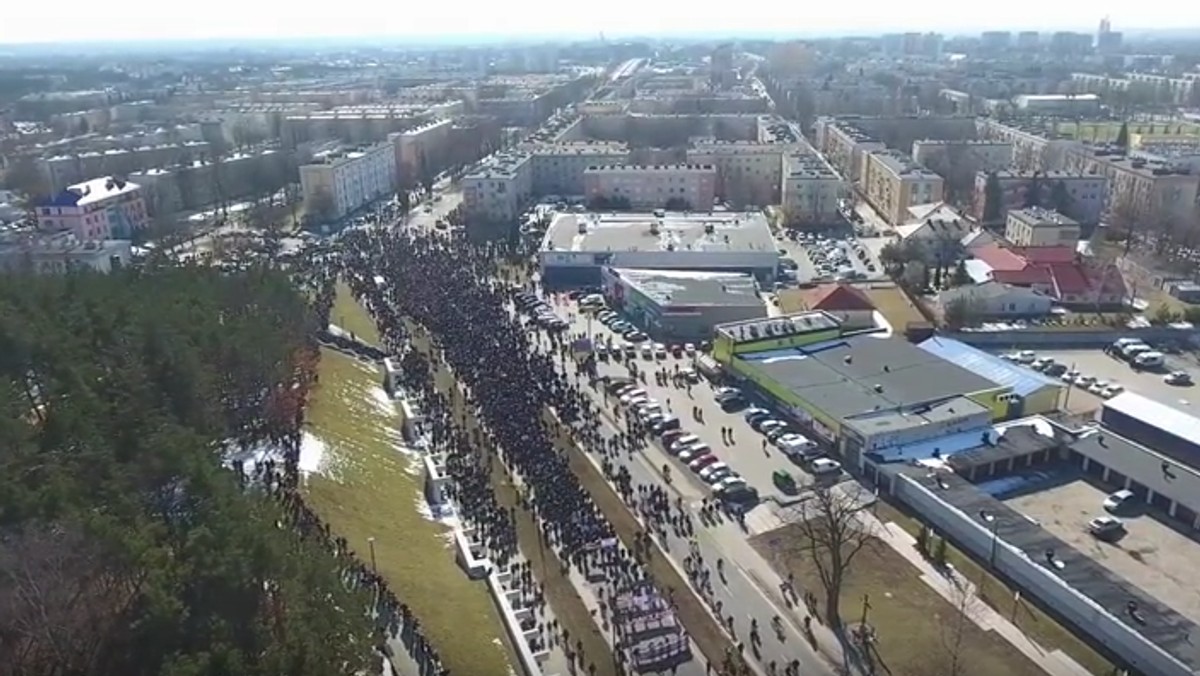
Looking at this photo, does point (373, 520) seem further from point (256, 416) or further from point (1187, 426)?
point (1187, 426)

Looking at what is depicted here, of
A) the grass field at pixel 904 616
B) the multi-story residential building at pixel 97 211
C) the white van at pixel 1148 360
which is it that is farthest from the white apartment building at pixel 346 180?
the white van at pixel 1148 360

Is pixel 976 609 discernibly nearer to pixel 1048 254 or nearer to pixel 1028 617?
pixel 1028 617

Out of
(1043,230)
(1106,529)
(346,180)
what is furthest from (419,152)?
(1106,529)

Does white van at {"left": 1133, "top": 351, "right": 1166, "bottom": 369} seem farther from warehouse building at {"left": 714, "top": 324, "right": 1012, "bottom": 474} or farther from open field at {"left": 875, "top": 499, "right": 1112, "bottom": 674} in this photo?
open field at {"left": 875, "top": 499, "right": 1112, "bottom": 674}

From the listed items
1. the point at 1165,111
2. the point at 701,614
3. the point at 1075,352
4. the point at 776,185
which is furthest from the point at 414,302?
the point at 1165,111

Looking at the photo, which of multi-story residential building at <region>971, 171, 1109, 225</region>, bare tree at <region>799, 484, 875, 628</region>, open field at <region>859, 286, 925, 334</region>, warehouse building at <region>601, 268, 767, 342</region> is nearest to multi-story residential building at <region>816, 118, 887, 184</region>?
multi-story residential building at <region>971, 171, 1109, 225</region>

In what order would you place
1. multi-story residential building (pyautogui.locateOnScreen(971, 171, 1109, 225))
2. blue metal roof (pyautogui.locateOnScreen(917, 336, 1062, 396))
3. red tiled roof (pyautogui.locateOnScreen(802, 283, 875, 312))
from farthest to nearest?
multi-story residential building (pyautogui.locateOnScreen(971, 171, 1109, 225)) → red tiled roof (pyautogui.locateOnScreen(802, 283, 875, 312)) → blue metal roof (pyautogui.locateOnScreen(917, 336, 1062, 396))

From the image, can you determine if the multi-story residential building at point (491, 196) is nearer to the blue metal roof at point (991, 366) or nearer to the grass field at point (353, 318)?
the grass field at point (353, 318)
